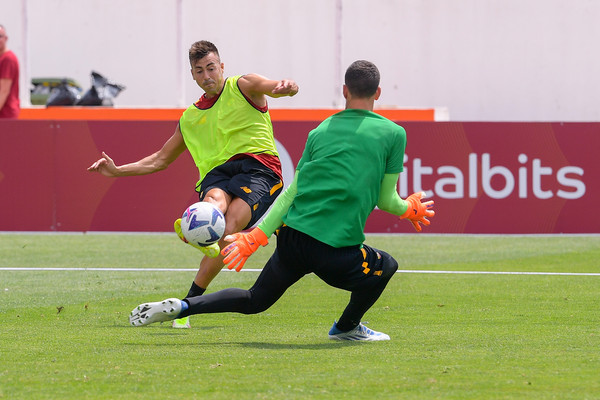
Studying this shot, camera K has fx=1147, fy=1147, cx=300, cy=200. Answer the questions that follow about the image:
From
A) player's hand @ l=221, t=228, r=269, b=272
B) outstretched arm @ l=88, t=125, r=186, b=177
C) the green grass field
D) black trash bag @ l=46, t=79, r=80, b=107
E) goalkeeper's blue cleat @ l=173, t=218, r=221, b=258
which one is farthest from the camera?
black trash bag @ l=46, t=79, r=80, b=107

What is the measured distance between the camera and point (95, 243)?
1472 centimetres

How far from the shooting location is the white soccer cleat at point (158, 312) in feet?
22.9

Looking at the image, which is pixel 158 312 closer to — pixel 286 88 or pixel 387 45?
pixel 286 88

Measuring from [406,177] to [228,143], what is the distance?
7358 mm

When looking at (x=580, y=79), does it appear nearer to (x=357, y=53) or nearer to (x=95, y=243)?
(x=357, y=53)

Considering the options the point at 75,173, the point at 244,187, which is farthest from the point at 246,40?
the point at 244,187

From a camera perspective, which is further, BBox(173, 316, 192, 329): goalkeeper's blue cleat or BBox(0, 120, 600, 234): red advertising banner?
BBox(0, 120, 600, 234): red advertising banner

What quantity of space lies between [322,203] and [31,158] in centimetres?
980

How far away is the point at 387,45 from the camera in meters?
30.8

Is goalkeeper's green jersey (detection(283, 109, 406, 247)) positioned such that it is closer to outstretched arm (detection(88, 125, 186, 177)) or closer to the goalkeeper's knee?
the goalkeeper's knee

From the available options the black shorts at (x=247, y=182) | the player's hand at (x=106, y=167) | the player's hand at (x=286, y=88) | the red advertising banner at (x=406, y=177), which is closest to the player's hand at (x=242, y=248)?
the player's hand at (x=286, y=88)

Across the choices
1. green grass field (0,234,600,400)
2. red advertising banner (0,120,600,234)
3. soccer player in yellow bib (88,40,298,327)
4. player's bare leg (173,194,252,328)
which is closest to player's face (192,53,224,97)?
soccer player in yellow bib (88,40,298,327)

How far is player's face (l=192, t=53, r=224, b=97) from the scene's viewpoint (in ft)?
27.6

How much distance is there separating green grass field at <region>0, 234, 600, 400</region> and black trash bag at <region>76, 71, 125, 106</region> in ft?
28.4
